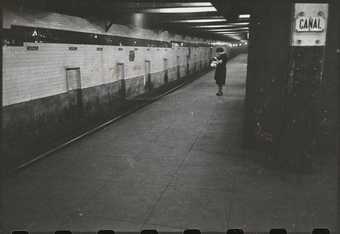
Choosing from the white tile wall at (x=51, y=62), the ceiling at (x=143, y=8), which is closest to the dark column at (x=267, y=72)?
the ceiling at (x=143, y=8)

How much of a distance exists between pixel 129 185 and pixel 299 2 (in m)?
4.15

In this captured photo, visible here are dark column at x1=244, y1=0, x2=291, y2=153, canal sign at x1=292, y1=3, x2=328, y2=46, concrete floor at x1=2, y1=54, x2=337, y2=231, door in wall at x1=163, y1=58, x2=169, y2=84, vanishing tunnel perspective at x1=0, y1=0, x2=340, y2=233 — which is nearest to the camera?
concrete floor at x1=2, y1=54, x2=337, y2=231

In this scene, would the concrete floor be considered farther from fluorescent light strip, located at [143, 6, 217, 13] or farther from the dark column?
fluorescent light strip, located at [143, 6, 217, 13]

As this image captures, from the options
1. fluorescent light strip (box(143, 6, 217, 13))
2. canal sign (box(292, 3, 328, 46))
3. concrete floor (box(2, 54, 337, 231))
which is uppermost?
fluorescent light strip (box(143, 6, 217, 13))

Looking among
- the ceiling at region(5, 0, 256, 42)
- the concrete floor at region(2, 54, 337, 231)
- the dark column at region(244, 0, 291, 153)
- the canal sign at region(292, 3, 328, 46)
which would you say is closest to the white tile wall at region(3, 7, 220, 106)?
the ceiling at region(5, 0, 256, 42)

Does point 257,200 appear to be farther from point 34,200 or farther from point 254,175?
point 34,200

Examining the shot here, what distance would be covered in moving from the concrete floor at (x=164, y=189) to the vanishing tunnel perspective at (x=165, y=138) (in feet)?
0.07

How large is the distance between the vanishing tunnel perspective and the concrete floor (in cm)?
2

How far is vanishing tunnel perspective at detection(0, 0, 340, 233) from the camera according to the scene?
191 inches

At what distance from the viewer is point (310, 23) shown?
6.14 metres

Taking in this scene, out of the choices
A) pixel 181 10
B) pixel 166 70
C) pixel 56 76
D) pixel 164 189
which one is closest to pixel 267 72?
pixel 164 189

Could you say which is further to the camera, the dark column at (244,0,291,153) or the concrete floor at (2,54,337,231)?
the dark column at (244,0,291,153)

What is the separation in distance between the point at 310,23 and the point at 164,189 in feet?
12.0

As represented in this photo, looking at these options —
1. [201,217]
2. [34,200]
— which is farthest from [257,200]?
[34,200]
